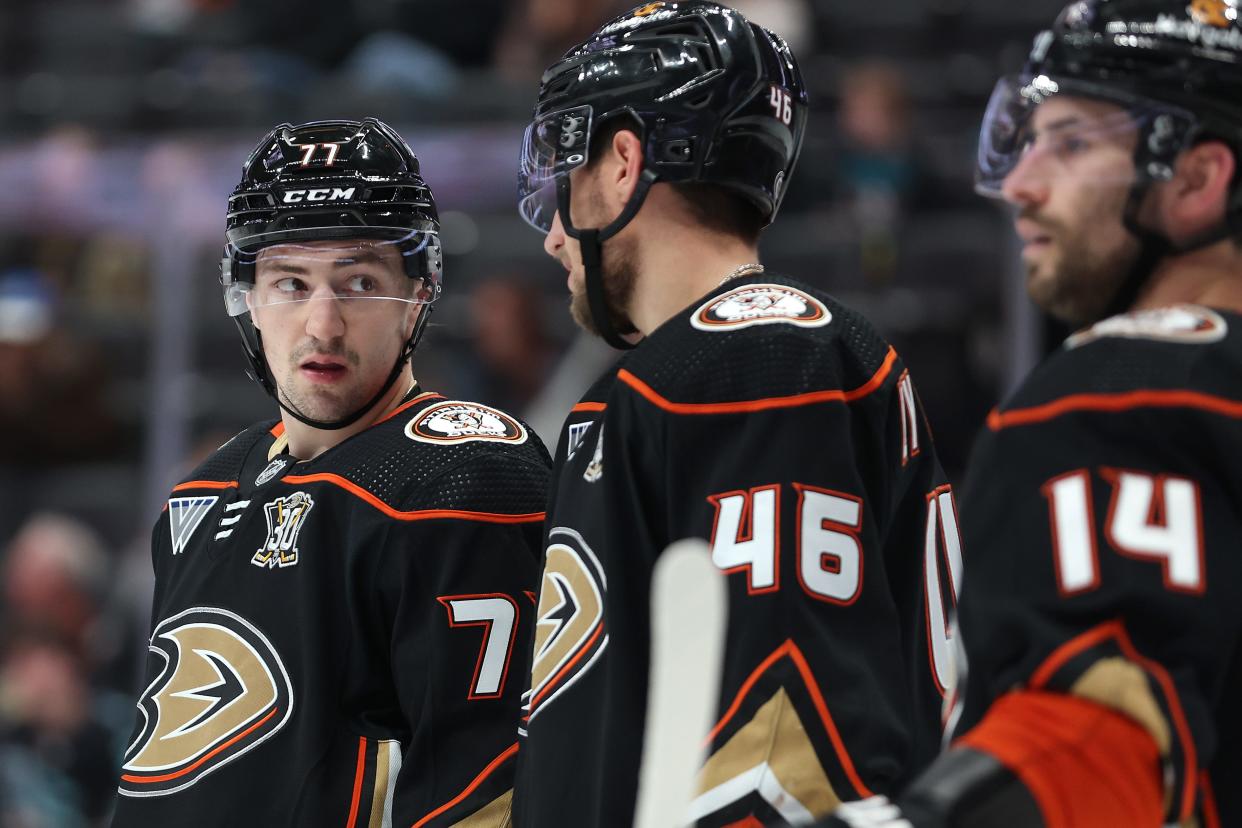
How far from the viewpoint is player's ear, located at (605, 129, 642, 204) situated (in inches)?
84.4

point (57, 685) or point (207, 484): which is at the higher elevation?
point (207, 484)

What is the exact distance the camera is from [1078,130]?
173 cm

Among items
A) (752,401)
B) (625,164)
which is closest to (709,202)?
(625,164)

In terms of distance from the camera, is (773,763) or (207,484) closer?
(773,763)

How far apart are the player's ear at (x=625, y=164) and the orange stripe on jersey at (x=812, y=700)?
636 mm

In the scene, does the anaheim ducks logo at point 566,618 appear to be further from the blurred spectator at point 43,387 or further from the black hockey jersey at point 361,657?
the blurred spectator at point 43,387

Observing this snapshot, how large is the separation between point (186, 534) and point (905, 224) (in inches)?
144

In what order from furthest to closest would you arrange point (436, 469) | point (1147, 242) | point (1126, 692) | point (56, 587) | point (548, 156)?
point (56, 587)
point (436, 469)
point (548, 156)
point (1147, 242)
point (1126, 692)

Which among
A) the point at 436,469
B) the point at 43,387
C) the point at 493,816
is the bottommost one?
the point at 43,387

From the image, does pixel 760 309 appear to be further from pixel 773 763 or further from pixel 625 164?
pixel 773 763

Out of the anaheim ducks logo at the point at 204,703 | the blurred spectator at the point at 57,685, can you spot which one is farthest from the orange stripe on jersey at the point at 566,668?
the blurred spectator at the point at 57,685

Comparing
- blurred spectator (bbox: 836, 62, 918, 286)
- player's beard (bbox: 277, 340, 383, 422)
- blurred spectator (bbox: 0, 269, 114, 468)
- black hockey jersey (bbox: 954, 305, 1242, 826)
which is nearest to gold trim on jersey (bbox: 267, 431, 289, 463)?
player's beard (bbox: 277, 340, 383, 422)

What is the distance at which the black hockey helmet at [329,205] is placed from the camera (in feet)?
8.17

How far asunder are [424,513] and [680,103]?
24.9 inches
